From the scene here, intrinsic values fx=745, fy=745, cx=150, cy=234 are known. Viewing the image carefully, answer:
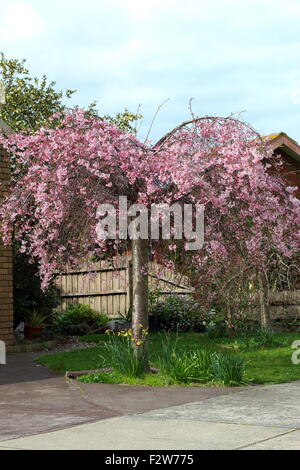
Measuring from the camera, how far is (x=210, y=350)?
14.1m

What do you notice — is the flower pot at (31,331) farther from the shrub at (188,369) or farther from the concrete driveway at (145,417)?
the shrub at (188,369)

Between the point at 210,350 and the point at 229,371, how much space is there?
3999mm

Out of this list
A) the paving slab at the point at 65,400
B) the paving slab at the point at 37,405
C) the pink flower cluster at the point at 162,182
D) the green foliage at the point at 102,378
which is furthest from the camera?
the green foliage at the point at 102,378

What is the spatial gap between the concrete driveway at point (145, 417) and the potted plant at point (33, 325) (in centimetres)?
557

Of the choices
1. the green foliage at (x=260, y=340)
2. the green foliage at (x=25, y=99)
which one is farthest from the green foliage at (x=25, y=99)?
the green foliage at (x=260, y=340)

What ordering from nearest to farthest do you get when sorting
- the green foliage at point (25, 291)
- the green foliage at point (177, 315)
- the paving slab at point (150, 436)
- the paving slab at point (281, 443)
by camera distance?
the paving slab at point (281, 443) → the paving slab at point (150, 436) → the green foliage at point (25, 291) → the green foliage at point (177, 315)

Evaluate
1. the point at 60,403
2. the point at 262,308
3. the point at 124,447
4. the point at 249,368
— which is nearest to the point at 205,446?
the point at 124,447

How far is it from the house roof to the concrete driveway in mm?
11010

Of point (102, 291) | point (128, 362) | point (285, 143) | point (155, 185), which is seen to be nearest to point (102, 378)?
point (128, 362)

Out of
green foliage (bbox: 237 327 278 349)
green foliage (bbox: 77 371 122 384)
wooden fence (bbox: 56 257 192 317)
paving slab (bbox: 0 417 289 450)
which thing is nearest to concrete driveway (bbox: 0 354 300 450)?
paving slab (bbox: 0 417 289 450)

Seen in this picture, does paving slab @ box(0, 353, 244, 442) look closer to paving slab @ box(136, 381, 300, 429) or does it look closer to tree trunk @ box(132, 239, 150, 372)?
paving slab @ box(136, 381, 300, 429)

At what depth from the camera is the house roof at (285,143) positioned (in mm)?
20359

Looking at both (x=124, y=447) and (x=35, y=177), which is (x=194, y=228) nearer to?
(x=35, y=177)

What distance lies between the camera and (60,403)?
9070 millimetres
